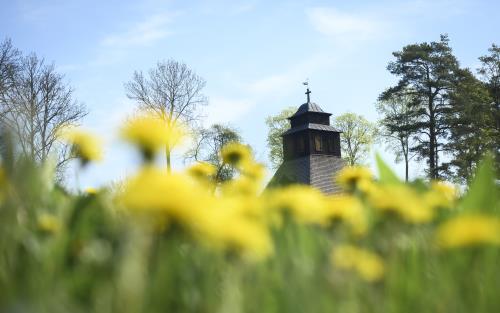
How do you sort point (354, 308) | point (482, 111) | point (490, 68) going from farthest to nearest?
point (490, 68), point (482, 111), point (354, 308)

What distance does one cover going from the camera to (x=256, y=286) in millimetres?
518

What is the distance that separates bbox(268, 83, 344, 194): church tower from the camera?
38938mm

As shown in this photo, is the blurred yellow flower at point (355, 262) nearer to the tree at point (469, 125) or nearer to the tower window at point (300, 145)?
the tree at point (469, 125)

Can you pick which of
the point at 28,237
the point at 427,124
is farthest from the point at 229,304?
the point at 427,124

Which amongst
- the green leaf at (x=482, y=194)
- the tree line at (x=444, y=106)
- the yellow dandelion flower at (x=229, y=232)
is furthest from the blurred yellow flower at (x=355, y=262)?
the tree line at (x=444, y=106)

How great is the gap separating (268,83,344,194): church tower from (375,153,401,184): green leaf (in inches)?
1448

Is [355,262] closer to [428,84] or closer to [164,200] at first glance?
[164,200]

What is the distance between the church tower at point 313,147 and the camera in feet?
128

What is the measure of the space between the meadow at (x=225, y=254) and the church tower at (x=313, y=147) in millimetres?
37140

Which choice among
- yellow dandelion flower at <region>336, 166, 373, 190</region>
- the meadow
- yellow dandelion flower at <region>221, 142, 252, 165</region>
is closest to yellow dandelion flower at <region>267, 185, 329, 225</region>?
the meadow

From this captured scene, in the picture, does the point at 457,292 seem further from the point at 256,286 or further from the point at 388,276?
the point at 256,286

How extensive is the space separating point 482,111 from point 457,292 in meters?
37.1

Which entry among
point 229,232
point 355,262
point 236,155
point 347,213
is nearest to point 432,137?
point 236,155

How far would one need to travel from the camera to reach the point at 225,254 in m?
0.46
